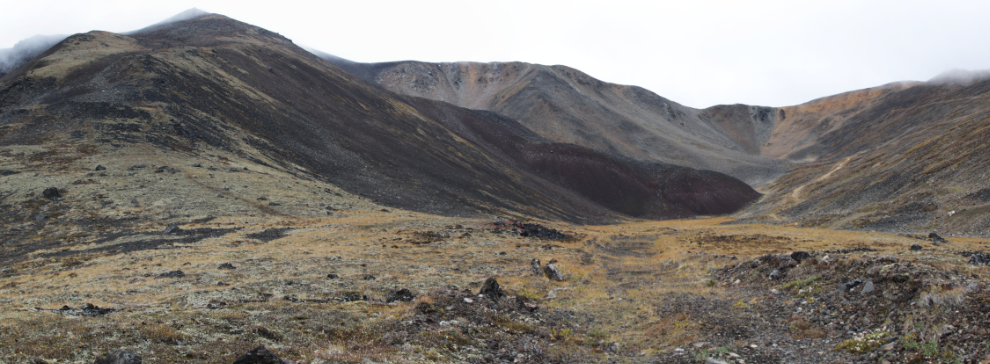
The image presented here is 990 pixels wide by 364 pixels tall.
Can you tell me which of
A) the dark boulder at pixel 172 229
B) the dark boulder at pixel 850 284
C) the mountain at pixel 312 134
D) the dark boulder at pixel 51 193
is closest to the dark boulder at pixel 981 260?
the dark boulder at pixel 850 284

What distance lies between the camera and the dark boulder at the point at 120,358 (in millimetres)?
7824

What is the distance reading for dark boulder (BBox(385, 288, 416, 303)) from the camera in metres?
17.2

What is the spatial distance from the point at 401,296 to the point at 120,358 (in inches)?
404

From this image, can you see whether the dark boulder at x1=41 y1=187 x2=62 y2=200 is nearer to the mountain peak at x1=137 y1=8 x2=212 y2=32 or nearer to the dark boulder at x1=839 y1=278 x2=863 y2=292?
the dark boulder at x1=839 y1=278 x2=863 y2=292

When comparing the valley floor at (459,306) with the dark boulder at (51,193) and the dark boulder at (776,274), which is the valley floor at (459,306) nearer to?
the dark boulder at (776,274)

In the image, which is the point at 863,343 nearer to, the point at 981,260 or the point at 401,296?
the point at 981,260

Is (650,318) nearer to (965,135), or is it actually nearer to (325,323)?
(325,323)

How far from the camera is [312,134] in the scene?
76.3 metres

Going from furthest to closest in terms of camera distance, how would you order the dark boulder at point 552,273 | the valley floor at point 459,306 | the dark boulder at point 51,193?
the dark boulder at point 51,193 → the dark boulder at point 552,273 → the valley floor at point 459,306

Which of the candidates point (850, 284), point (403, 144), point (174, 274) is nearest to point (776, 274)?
point (850, 284)

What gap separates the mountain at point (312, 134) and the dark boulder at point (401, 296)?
2971cm

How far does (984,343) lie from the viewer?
28.7 ft

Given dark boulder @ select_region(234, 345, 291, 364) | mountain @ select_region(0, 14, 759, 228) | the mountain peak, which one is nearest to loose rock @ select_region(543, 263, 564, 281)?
dark boulder @ select_region(234, 345, 291, 364)

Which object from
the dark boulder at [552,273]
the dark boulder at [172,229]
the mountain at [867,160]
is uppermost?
the mountain at [867,160]
